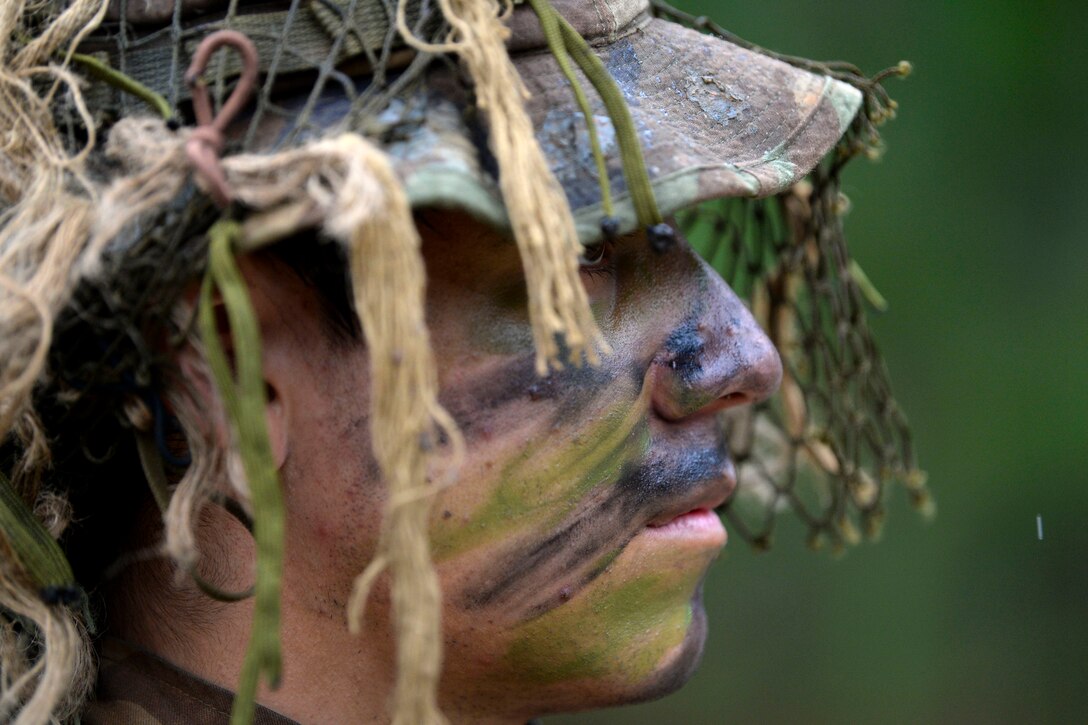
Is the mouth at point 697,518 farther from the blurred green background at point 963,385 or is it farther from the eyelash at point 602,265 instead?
the blurred green background at point 963,385

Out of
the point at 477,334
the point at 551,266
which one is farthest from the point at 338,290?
the point at 551,266

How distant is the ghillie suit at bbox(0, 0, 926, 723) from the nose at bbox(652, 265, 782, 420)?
0.14m

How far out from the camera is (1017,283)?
3.21m

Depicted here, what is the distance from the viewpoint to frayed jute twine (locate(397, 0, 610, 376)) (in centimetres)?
97

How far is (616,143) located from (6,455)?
698mm

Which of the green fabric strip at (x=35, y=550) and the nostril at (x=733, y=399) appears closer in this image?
the green fabric strip at (x=35, y=550)

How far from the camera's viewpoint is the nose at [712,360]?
123 centimetres

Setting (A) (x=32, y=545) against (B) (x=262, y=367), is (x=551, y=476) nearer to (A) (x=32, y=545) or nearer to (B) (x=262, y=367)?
(B) (x=262, y=367)

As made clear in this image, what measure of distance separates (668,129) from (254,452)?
1.67ft

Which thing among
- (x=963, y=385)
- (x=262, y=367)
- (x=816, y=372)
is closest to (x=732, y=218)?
(x=816, y=372)

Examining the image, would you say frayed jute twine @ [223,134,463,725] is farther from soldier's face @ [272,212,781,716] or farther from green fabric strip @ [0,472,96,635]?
green fabric strip @ [0,472,96,635]

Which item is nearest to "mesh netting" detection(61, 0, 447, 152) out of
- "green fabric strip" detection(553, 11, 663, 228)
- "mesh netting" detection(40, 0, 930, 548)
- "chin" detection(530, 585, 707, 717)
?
"mesh netting" detection(40, 0, 930, 548)

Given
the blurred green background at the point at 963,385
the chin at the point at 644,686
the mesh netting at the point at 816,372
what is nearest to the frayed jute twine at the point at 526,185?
the chin at the point at 644,686

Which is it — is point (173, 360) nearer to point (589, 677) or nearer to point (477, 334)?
point (477, 334)
